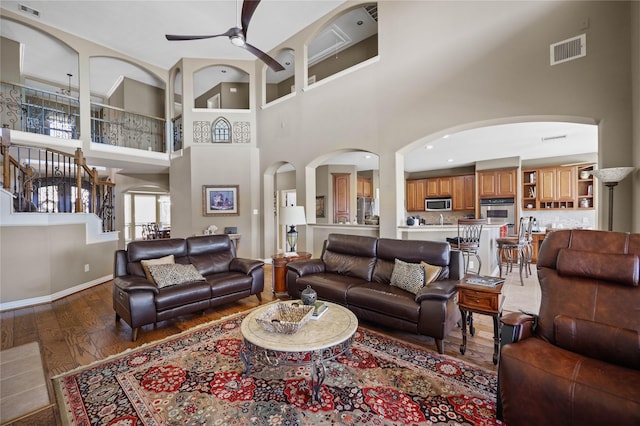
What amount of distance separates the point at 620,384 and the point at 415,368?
1218mm

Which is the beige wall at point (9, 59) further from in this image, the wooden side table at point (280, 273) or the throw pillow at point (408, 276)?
the throw pillow at point (408, 276)

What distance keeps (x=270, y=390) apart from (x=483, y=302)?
184cm

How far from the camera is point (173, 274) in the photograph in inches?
130

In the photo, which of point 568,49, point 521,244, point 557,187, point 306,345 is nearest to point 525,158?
point 557,187

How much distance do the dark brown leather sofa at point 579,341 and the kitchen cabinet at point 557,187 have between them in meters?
6.43

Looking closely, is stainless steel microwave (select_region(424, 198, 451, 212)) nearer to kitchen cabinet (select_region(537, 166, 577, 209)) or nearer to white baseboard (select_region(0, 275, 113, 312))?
kitchen cabinet (select_region(537, 166, 577, 209))

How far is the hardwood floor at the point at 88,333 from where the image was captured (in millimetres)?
2414

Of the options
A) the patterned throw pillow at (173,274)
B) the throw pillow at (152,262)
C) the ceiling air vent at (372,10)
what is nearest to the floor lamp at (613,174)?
the patterned throw pillow at (173,274)

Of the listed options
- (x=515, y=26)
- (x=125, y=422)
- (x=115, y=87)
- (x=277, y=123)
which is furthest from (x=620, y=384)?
(x=115, y=87)

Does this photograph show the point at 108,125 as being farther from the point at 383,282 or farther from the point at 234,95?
the point at 383,282

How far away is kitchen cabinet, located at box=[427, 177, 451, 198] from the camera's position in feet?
29.0

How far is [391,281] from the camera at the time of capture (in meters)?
3.18

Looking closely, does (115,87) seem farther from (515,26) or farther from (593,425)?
(593,425)

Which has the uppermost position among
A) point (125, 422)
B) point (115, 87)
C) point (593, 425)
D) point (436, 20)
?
point (115, 87)
